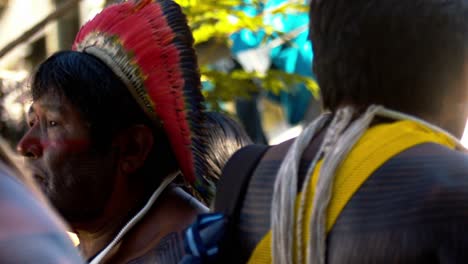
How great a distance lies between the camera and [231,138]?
10.2 ft

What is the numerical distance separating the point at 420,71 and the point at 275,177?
0.35m

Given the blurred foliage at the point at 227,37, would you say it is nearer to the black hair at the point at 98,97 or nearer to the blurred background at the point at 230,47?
the blurred background at the point at 230,47

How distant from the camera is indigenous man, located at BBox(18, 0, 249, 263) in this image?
107 inches

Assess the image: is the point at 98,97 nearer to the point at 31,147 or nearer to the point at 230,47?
the point at 31,147

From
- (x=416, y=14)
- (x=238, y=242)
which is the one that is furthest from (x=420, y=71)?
(x=238, y=242)

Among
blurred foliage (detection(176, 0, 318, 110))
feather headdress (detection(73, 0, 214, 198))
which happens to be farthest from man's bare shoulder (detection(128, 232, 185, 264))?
blurred foliage (detection(176, 0, 318, 110))

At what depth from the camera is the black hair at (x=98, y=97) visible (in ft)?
8.97

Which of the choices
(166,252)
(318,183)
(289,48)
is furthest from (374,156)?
(289,48)

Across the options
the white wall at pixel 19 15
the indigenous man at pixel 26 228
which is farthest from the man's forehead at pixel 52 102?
the white wall at pixel 19 15

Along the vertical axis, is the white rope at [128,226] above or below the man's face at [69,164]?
below

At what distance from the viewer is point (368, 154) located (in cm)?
190

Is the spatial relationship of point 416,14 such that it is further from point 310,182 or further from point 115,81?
point 115,81

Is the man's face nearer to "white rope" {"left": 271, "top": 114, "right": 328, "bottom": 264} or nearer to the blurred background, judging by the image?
"white rope" {"left": 271, "top": 114, "right": 328, "bottom": 264}

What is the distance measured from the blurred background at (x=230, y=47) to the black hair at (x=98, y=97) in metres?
0.99
